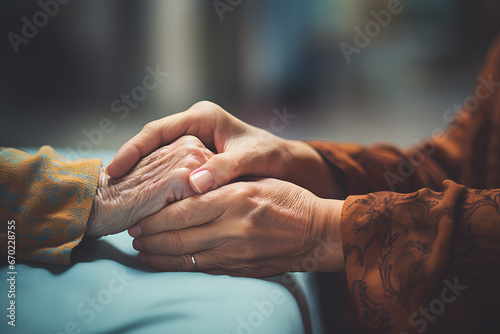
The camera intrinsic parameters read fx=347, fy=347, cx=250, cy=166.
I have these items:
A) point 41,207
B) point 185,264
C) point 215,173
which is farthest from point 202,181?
point 41,207

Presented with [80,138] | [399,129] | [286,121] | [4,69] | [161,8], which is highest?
[161,8]

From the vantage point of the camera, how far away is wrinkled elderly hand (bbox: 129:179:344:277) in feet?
1.67

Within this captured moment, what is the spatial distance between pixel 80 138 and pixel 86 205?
42 centimetres

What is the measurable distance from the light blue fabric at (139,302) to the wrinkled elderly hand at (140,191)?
62 mm

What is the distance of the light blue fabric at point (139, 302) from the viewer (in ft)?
1.29

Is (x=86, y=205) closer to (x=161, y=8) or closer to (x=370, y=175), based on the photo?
(x=370, y=175)

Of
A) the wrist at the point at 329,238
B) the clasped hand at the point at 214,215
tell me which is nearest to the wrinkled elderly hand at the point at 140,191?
the clasped hand at the point at 214,215

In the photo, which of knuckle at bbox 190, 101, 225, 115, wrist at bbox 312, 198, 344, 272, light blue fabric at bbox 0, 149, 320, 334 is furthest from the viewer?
knuckle at bbox 190, 101, 225, 115

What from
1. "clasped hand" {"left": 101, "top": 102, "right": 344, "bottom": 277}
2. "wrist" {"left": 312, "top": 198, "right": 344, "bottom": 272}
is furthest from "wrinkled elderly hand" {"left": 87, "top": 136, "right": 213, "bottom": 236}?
"wrist" {"left": 312, "top": 198, "right": 344, "bottom": 272}

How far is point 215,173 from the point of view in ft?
1.78

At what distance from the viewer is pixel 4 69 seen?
31.9 inches

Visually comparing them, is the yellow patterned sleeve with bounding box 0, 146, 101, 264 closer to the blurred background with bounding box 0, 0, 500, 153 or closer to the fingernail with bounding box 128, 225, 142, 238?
the fingernail with bounding box 128, 225, 142, 238

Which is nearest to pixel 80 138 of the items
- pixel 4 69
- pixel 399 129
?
pixel 4 69

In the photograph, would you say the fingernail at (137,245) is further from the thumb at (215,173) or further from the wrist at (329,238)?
the wrist at (329,238)
